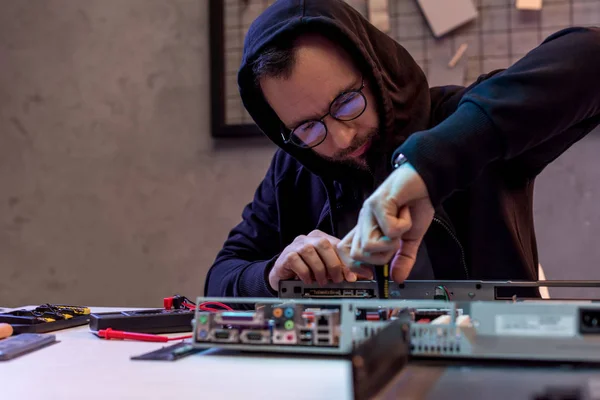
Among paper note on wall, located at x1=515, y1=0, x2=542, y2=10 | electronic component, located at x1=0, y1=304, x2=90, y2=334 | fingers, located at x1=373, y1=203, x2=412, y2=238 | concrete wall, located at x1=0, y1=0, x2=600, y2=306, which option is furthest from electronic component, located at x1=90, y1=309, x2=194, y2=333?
paper note on wall, located at x1=515, y1=0, x2=542, y2=10

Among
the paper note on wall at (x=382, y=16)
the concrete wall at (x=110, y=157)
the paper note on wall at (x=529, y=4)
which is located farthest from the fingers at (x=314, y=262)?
the paper note on wall at (x=529, y=4)

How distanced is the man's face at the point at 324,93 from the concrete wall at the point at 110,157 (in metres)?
0.78

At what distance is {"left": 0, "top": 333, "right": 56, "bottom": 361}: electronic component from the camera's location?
2.37ft

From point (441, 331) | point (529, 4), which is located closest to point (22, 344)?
point (441, 331)

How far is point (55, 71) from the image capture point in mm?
2205

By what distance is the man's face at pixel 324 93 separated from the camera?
1.17 m

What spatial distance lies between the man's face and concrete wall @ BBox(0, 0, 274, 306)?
0.78 metres

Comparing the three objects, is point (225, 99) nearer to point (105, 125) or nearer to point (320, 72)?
point (105, 125)

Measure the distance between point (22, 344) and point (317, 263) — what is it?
0.46m

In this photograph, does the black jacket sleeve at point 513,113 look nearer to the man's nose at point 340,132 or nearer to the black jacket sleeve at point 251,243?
the man's nose at point 340,132

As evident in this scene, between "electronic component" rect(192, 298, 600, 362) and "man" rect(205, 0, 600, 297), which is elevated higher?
"man" rect(205, 0, 600, 297)

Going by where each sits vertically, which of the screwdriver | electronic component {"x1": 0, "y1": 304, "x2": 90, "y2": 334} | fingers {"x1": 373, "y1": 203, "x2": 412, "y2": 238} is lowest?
electronic component {"x1": 0, "y1": 304, "x2": 90, "y2": 334}

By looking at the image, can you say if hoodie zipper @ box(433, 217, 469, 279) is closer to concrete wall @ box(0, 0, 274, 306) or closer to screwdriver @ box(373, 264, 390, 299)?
screwdriver @ box(373, 264, 390, 299)

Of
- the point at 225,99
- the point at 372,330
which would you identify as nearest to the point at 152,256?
the point at 225,99
